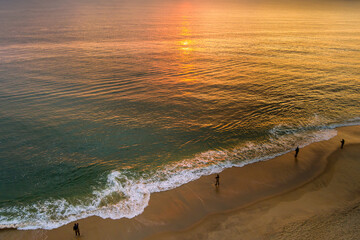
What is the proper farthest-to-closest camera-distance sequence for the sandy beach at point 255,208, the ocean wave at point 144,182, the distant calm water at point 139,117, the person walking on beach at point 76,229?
1. the distant calm water at point 139,117
2. the ocean wave at point 144,182
3. the sandy beach at point 255,208
4. the person walking on beach at point 76,229

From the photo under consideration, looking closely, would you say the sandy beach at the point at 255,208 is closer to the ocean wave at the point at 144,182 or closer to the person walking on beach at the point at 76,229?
the person walking on beach at the point at 76,229

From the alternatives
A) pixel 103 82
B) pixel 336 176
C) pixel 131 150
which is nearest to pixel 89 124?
pixel 131 150

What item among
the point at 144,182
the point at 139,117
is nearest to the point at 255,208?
the point at 144,182

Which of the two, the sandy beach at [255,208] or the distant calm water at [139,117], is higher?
the distant calm water at [139,117]

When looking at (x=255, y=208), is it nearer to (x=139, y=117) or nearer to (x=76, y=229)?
(x=76, y=229)

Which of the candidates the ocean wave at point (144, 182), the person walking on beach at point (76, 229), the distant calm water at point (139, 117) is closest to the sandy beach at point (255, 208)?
the person walking on beach at point (76, 229)

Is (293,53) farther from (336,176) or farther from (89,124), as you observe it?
(89,124)

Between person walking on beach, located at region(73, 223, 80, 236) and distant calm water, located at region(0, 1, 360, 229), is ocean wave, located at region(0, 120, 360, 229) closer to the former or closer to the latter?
distant calm water, located at region(0, 1, 360, 229)
